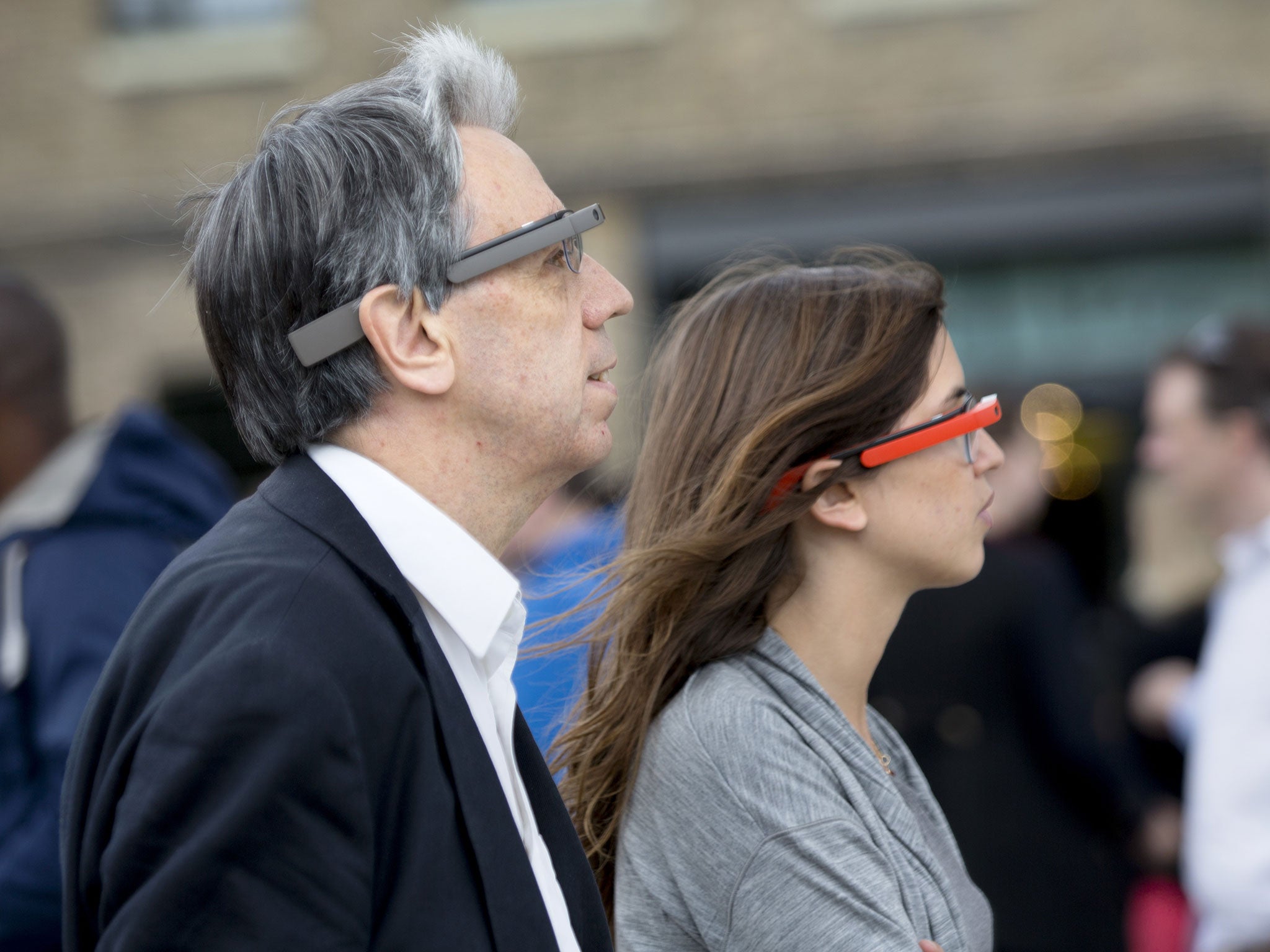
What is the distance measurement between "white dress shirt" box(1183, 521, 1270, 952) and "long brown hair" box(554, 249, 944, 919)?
1.60m

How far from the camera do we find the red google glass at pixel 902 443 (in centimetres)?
198

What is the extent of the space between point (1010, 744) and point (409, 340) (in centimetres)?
293

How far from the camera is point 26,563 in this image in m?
2.73

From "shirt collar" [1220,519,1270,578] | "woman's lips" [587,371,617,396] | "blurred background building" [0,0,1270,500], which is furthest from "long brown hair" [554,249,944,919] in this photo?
"blurred background building" [0,0,1270,500]

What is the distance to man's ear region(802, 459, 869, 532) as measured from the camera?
1.98 metres

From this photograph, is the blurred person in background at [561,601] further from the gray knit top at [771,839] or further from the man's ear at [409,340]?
the man's ear at [409,340]

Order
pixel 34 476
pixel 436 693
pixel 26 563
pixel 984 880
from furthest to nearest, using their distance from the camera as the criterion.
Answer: pixel 984 880
pixel 34 476
pixel 26 563
pixel 436 693

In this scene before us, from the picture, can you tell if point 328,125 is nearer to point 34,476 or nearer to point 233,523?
point 233,523

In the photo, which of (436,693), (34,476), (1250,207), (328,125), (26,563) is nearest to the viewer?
(436,693)

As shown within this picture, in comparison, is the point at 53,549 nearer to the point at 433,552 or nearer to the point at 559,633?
the point at 559,633

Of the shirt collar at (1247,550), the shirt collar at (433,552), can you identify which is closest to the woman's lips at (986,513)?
the shirt collar at (433,552)

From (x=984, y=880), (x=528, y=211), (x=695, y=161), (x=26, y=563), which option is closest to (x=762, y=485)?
(x=528, y=211)

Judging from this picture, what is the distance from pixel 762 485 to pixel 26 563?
1.62 meters

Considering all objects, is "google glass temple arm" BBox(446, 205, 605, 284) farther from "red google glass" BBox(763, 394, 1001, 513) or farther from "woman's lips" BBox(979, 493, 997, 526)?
"woman's lips" BBox(979, 493, 997, 526)
